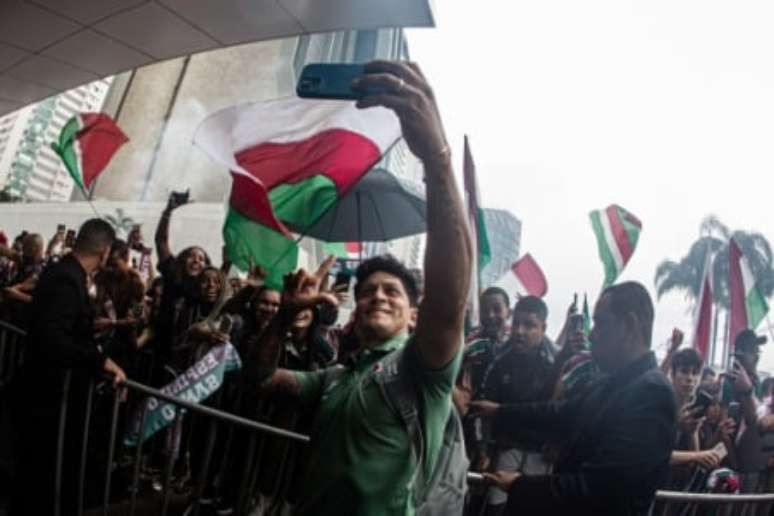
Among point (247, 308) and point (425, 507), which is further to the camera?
point (247, 308)

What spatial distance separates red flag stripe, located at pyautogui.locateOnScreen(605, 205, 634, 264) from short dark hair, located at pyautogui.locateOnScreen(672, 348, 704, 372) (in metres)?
2.03

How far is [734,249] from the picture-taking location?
17.8 ft

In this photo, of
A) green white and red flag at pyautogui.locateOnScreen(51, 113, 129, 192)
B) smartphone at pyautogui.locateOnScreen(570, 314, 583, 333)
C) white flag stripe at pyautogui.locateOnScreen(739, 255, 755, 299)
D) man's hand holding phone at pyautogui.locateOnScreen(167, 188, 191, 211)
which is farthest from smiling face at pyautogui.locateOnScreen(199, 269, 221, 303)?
white flag stripe at pyautogui.locateOnScreen(739, 255, 755, 299)

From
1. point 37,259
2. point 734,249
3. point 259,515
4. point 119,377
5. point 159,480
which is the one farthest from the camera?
point 37,259

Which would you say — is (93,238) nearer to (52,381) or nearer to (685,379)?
(52,381)

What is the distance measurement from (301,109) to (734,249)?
4764mm

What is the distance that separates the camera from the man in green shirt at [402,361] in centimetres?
109

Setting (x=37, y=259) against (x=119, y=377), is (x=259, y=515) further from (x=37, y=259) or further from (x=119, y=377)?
(x=37, y=259)

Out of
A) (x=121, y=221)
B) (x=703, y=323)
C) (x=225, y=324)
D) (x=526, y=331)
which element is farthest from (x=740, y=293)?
(x=121, y=221)

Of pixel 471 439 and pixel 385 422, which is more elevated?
pixel 385 422

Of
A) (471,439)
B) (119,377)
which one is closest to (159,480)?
(119,377)

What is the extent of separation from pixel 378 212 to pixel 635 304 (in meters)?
4.05

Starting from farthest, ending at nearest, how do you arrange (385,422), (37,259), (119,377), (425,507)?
(37,259) < (119,377) < (425,507) < (385,422)

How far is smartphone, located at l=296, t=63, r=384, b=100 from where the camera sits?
4.41 ft
